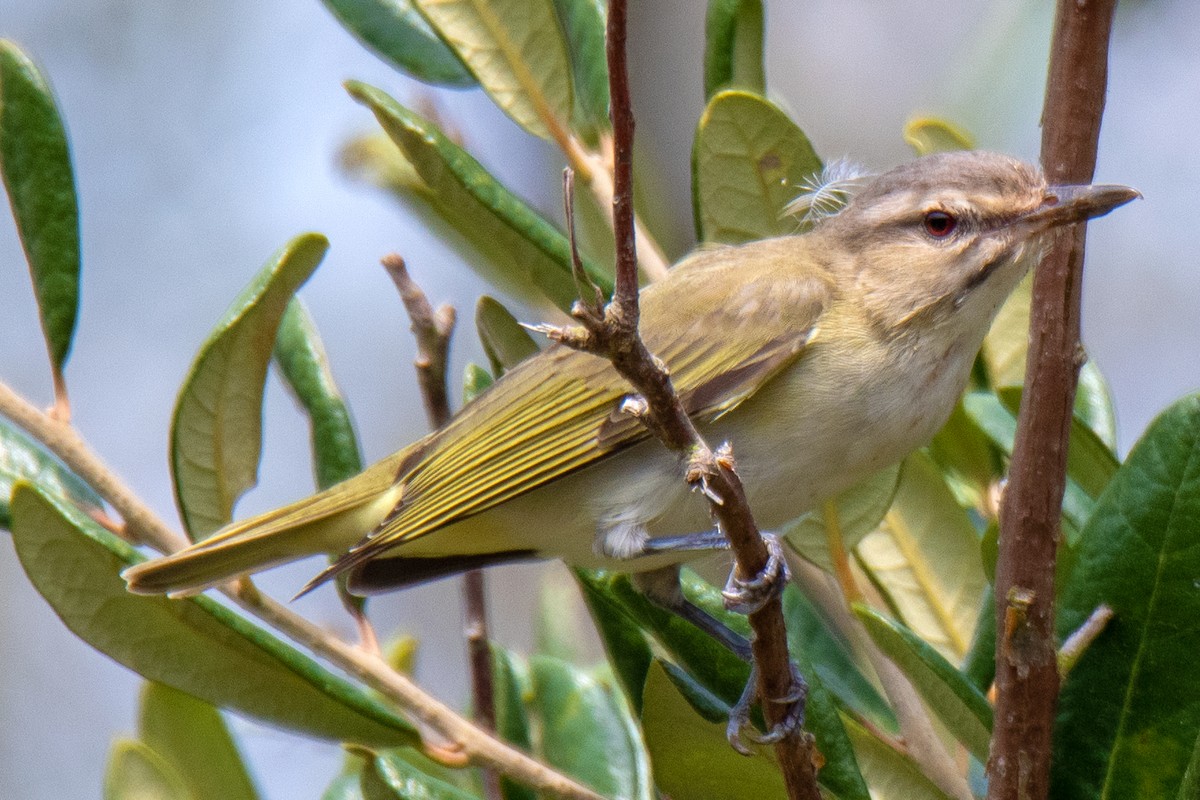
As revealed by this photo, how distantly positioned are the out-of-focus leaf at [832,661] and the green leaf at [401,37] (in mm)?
1250

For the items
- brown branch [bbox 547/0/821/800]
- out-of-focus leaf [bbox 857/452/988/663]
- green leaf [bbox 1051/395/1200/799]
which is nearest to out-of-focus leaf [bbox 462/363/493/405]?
out-of-focus leaf [bbox 857/452/988/663]

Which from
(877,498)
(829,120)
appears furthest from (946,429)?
(829,120)

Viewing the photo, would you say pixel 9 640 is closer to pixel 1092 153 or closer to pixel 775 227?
pixel 775 227

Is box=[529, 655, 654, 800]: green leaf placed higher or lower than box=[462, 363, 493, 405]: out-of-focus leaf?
lower

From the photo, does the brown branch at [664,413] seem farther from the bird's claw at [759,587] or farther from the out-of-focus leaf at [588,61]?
the out-of-focus leaf at [588,61]

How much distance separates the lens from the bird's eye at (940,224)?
2.60 m

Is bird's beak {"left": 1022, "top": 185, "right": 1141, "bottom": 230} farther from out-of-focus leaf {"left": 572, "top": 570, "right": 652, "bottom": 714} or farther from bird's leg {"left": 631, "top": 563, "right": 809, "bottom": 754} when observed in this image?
out-of-focus leaf {"left": 572, "top": 570, "right": 652, "bottom": 714}

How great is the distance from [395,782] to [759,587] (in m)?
0.61

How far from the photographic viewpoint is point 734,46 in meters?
2.61

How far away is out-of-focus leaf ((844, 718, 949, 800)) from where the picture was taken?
2022 millimetres

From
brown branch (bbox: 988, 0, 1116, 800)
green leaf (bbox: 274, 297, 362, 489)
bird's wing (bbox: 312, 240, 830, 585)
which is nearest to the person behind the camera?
brown branch (bbox: 988, 0, 1116, 800)

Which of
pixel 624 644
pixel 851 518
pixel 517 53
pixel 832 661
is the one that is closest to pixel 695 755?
pixel 624 644

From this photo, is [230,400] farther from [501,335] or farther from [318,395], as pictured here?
[501,335]

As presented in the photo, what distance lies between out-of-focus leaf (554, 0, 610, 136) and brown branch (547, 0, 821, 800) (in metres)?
1.17
